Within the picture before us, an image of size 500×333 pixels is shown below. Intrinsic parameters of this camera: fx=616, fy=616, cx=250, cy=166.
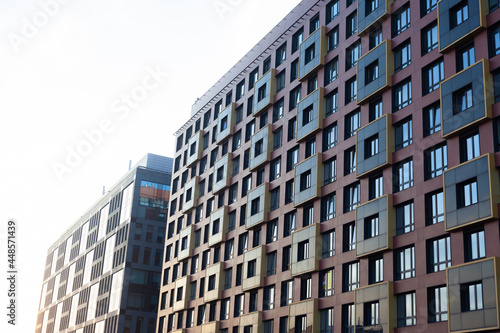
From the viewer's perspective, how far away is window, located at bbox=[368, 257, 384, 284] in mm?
41688

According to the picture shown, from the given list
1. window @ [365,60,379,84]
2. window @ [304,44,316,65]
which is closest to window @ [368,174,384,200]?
window @ [365,60,379,84]

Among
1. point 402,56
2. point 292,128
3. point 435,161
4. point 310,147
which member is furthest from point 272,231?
point 435,161

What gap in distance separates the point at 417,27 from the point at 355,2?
32.4 feet

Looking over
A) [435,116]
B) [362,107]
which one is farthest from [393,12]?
[435,116]

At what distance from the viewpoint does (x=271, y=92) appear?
6206 centimetres

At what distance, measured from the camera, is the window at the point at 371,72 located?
4747cm

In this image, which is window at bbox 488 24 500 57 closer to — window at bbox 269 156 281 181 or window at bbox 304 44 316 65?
window at bbox 304 44 316 65

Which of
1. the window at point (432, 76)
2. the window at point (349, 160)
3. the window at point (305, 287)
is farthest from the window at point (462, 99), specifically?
the window at point (305, 287)

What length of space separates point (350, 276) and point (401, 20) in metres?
19.5

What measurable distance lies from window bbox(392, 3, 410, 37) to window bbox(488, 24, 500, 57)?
8.35 metres

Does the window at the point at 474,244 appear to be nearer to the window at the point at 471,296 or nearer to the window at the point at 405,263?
the window at the point at 471,296

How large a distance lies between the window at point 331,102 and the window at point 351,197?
7867 millimetres

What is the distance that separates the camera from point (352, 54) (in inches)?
2042

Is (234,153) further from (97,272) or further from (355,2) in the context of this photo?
(97,272)
